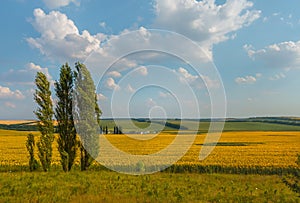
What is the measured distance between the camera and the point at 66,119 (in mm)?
23438

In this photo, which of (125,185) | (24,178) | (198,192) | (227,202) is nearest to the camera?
(227,202)

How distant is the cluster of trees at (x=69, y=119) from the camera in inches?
902

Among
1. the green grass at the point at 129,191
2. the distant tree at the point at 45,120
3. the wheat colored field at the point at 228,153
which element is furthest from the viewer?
the wheat colored field at the point at 228,153

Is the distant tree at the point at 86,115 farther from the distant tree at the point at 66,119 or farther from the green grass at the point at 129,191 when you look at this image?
the green grass at the point at 129,191

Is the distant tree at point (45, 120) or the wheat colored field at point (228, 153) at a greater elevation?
the distant tree at point (45, 120)

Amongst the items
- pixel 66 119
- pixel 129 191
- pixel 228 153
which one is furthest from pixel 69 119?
pixel 228 153

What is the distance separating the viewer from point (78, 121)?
23.4 meters

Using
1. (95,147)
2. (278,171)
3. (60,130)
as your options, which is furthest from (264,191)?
(60,130)

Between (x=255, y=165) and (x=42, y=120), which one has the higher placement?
(x=42, y=120)

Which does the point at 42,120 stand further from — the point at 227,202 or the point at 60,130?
the point at 227,202

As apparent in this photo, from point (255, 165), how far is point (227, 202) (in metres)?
15.2

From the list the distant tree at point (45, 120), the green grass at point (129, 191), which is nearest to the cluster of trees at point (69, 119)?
the distant tree at point (45, 120)

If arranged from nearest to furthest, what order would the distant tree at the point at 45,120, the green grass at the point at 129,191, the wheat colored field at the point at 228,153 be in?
the green grass at the point at 129,191 → the distant tree at the point at 45,120 → the wheat colored field at the point at 228,153

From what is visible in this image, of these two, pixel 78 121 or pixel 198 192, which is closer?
pixel 198 192
